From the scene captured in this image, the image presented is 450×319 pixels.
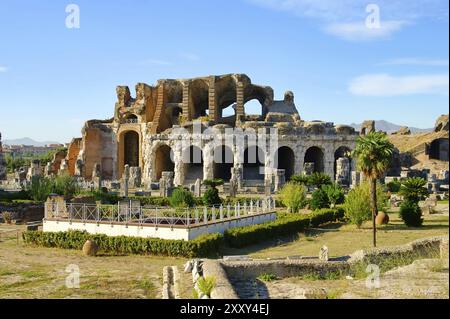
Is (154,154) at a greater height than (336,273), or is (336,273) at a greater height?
(154,154)

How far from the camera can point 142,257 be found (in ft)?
63.5

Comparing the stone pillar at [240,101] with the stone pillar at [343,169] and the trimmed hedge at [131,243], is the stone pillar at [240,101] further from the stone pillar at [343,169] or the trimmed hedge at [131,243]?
the trimmed hedge at [131,243]

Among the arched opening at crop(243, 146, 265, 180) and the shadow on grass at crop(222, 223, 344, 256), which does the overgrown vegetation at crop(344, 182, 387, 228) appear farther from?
the arched opening at crop(243, 146, 265, 180)

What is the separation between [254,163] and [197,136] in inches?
297

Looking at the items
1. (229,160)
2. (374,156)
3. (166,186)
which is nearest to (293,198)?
(374,156)

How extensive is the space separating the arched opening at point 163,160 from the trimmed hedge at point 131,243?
33427 mm

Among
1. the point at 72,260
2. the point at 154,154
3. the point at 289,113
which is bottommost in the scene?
the point at 72,260

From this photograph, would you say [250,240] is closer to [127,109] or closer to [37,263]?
[37,263]

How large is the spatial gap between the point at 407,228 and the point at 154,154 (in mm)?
33089

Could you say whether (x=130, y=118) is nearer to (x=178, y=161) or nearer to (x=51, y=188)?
(x=178, y=161)

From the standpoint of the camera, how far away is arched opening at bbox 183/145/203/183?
177ft

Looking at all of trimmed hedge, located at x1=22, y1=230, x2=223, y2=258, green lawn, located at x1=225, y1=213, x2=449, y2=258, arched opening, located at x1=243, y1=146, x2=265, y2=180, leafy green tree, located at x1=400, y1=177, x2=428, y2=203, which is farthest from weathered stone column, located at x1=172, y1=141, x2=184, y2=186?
trimmed hedge, located at x1=22, y1=230, x2=223, y2=258

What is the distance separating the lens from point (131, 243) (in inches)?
784
